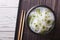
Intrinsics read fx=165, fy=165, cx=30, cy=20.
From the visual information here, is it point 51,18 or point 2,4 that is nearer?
point 51,18

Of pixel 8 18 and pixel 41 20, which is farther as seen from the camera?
pixel 8 18

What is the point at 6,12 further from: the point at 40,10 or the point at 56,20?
the point at 56,20

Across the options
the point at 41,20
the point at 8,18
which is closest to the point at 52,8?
the point at 41,20

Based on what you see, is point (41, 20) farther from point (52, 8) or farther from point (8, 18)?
point (8, 18)

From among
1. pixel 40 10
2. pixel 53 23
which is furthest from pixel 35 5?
pixel 53 23
